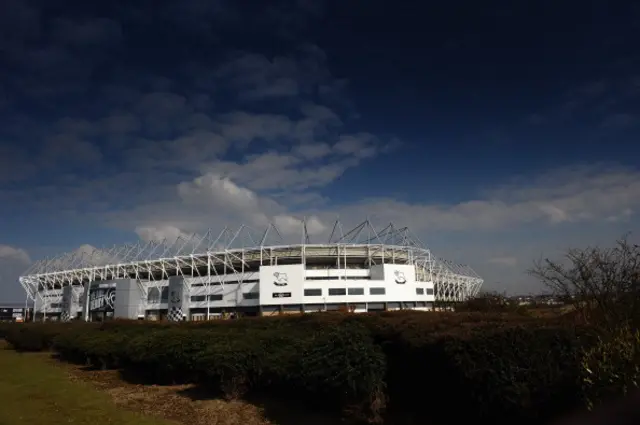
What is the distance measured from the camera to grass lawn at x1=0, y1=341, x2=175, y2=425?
37.2 ft

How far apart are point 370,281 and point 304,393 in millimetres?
66422

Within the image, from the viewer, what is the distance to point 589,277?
1008cm

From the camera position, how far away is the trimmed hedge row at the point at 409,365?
7316 millimetres

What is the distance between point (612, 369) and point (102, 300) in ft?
324

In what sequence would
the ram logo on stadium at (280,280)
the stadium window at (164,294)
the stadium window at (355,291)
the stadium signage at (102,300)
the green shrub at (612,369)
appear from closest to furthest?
the green shrub at (612,369) → the ram logo on stadium at (280,280) → the stadium window at (355,291) → the stadium signage at (102,300) → the stadium window at (164,294)

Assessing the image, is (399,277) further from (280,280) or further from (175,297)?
(175,297)

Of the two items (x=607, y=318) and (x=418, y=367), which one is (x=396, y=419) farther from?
(x=607, y=318)

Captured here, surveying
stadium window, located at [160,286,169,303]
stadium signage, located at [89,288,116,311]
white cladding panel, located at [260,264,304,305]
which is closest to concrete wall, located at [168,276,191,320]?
stadium window, located at [160,286,169,303]

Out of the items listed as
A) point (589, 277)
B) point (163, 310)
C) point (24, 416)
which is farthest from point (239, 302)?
point (589, 277)

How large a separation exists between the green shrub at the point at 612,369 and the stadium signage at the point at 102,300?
A: 95.1 meters

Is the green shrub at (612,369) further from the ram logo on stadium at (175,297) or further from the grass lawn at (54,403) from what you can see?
the ram logo on stadium at (175,297)

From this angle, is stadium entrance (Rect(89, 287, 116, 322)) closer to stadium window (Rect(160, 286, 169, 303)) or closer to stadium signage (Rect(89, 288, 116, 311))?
stadium signage (Rect(89, 288, 116, 311))

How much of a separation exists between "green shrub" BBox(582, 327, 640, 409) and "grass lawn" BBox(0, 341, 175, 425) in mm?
9404

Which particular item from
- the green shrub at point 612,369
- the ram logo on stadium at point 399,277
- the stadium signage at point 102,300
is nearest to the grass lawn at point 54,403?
the green shrub at point 612,369
